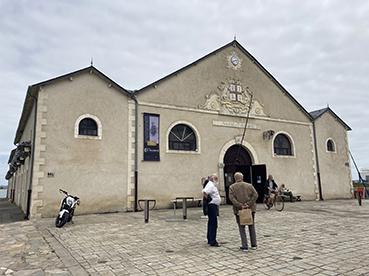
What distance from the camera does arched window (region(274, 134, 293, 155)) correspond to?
17.0 metres

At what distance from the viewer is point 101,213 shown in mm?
11797

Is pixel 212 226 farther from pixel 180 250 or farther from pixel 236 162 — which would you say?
pixel 236 162

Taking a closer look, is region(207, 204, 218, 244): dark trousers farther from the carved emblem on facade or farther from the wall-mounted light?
the wall-mounted light

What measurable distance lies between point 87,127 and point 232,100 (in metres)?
7.48

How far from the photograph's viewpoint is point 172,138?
14.0 meters

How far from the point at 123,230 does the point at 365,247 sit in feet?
17.8

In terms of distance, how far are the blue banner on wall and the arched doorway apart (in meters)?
3.75

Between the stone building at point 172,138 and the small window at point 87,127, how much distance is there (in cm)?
4

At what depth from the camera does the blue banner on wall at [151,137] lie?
13102 mm

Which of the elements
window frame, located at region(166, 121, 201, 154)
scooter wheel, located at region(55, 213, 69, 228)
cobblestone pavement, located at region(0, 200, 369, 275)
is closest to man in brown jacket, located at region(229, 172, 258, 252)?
cobblestone pavement, located at region(0, 200, 369, 275)

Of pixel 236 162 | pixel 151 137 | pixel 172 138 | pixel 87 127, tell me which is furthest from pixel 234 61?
pixel 87 127

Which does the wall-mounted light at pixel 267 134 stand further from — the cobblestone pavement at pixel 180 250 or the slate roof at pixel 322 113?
the cobblestone pavement at pixel 180 250

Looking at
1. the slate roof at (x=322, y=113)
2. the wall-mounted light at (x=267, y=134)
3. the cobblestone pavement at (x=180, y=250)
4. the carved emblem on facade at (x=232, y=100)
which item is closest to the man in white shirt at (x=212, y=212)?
the cobblestone pavement at (x=180, y=250)

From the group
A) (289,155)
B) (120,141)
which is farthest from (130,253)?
(289,155)
